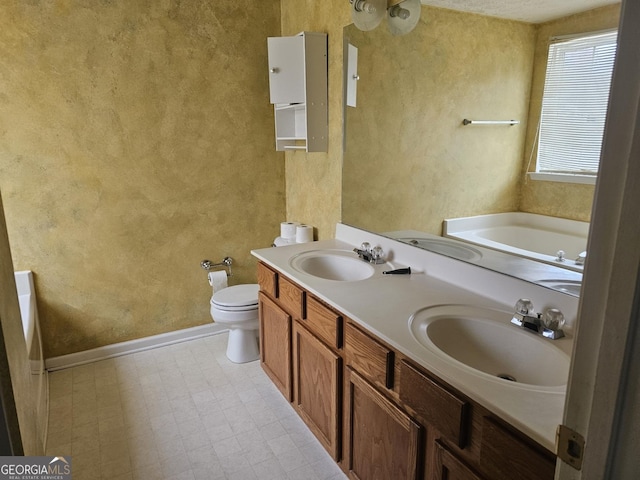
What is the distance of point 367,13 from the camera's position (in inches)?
82.9

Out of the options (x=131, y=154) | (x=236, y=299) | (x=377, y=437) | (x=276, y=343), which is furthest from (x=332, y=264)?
(x=131, y=154)

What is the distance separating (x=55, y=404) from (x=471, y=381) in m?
2.44

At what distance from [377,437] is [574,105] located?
1322 mm

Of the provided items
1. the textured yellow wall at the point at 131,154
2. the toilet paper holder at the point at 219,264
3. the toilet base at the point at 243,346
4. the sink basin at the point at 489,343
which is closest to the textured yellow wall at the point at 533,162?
the sink basin at the point at 489,343

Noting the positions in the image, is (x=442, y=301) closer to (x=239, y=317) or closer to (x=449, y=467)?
(x=449, y=467)

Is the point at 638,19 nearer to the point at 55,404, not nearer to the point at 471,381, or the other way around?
the point at 471,381

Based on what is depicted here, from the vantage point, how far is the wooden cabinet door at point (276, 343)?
218 centimetres

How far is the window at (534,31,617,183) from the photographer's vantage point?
124cm

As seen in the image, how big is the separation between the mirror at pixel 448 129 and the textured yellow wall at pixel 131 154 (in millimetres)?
977

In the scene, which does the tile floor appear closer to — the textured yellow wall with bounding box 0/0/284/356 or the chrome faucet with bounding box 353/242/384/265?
the textured yellow wall with bounding box 0/0/284/356

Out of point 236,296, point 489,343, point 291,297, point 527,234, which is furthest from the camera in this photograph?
point 236,296

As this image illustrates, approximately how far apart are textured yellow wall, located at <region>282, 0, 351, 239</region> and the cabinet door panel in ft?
0.61

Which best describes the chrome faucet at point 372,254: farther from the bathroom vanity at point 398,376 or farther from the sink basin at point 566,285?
the sink basin at point 566,285

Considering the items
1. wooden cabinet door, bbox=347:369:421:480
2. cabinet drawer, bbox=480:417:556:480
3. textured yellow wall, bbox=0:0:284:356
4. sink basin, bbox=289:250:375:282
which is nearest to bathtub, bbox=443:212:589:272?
sink basin, bbox=289:250:375:282
